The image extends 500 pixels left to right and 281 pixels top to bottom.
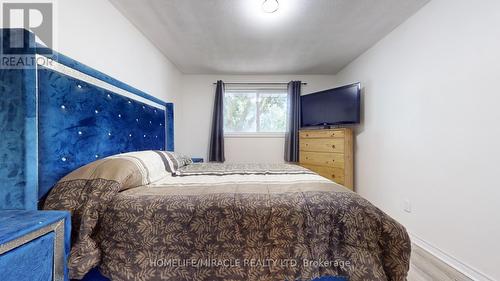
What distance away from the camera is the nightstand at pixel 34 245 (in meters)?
0.68

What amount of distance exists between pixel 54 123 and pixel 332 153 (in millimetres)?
3145

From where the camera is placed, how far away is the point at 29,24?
125 cm

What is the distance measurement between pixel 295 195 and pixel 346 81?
3150 mm

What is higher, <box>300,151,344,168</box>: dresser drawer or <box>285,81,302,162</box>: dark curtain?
<box>285,81,302,162</box>: dark curtain

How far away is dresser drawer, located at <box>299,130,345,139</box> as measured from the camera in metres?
3.18

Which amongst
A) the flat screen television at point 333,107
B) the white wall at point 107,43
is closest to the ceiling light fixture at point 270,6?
the white wall at point 107,43

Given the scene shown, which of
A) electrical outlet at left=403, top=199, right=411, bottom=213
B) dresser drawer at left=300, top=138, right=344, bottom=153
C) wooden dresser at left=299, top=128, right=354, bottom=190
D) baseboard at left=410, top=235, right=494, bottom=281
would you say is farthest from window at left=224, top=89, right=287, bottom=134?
baseboard at left=410, top=235, right=494, bottom=281

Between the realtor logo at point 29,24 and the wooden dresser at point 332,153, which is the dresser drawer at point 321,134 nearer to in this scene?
the wooden dresser at point 332,153

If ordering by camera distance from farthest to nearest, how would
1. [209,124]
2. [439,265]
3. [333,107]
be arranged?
[209,124] < [333,107] < [439,265]

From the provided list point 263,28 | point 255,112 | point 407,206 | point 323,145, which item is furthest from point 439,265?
point 255,112

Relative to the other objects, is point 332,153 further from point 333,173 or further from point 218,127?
point 218,127

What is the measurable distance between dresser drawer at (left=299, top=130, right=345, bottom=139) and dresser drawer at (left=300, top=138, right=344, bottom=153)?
2.4 inches

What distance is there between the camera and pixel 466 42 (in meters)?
1.63

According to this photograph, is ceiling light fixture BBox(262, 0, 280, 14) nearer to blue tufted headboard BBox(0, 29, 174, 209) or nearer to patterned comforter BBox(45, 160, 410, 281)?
blue tufted headboard BBox(0, 29, 174, 209)
